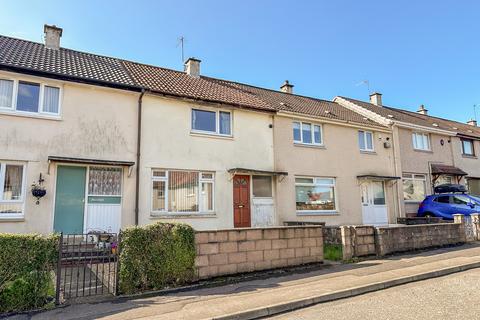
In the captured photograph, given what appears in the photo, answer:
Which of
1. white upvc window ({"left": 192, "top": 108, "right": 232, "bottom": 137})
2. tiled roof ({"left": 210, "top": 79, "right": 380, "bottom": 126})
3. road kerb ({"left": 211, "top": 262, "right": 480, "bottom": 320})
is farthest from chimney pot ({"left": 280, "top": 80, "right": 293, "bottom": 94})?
road kerb ({"left": 211, "top": 262, "right": 480, "bottom": 320})

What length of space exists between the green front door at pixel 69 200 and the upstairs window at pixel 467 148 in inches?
937

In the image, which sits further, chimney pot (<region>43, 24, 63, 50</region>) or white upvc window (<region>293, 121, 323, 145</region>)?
white upvc window (<region>293, 121, 323, 145</region>)

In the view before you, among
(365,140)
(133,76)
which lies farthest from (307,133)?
(133,76)

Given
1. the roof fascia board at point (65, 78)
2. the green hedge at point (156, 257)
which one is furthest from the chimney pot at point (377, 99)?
the green hedge at point (156, 257)

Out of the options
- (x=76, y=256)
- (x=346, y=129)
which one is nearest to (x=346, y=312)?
(x=76, y=256)

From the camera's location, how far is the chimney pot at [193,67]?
17.3m

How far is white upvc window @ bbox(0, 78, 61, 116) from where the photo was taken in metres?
10.8

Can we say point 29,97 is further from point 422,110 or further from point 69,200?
point 422,110

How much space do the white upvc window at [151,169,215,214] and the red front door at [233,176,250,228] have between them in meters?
1.03

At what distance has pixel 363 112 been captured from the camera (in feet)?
72.9

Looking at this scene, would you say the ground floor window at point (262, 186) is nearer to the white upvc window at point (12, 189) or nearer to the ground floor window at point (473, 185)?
the white upvc window at point (12, 189)

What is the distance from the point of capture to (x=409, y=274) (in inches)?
335

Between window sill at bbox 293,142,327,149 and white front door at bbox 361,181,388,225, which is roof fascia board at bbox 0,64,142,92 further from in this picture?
white front door at bbox 361,181,388,225

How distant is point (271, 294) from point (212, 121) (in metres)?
8.58
